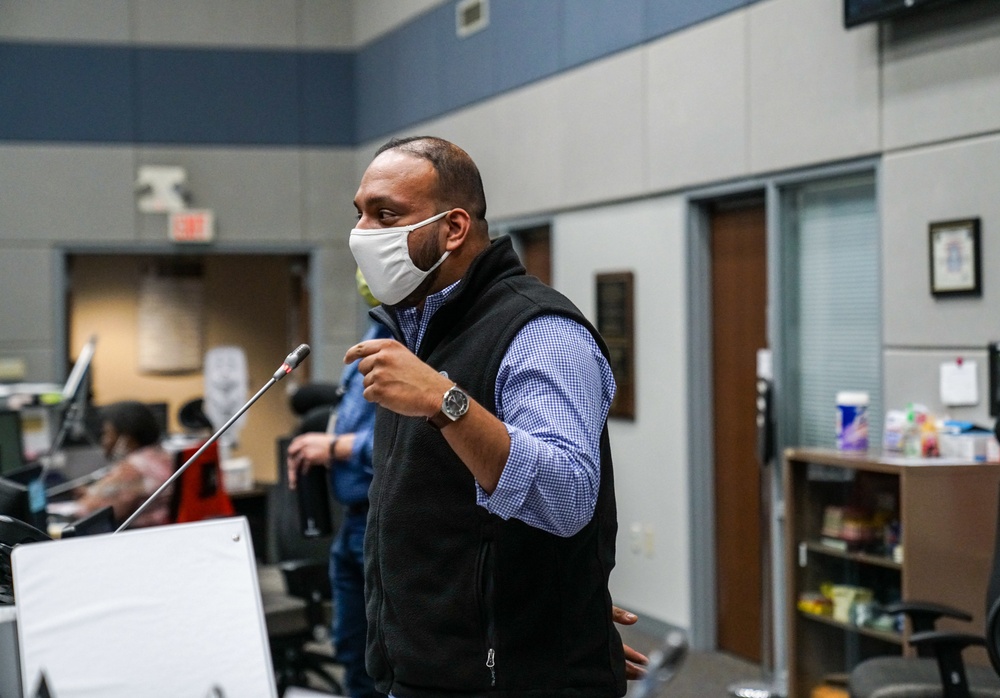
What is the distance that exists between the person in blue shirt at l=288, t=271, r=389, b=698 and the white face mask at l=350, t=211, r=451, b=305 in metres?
1.88

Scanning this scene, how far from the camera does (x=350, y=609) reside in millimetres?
3773

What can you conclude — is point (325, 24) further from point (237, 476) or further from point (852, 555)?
point (852, 555)

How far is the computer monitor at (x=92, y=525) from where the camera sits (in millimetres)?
2576

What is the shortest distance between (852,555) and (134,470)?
8.62ft

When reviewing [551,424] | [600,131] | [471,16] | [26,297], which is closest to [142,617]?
[551,424]

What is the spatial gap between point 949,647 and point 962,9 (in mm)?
2170

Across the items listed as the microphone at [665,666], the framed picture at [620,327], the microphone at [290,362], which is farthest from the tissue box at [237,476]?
the microphone at [665,666]

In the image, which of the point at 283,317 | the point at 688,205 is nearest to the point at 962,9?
the point at 688,205

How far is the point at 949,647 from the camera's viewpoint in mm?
2951

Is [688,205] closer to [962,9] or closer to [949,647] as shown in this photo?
[962,9]

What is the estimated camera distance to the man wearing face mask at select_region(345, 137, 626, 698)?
148 centimetres

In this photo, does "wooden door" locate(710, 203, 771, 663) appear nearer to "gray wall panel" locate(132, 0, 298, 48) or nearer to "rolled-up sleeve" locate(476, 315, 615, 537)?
"rolled-up sleeve" locate(476, 315, 615, 537)

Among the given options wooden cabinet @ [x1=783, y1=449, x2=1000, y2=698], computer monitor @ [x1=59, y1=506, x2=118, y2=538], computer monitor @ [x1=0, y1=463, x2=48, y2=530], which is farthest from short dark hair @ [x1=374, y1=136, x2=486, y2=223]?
wooden cabinet @ [x1=783, y1=449, x2=1000, y2=698]

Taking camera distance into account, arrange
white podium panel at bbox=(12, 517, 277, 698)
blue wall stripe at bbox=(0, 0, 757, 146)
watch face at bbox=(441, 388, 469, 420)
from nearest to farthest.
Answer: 1. white podium panel at bbox=(12, 517, 277, 698)
2. watch face at bbox=(441, 388, 469, 420)
3. blue wall stripe at bbox=(0, 0, 757, 146)
